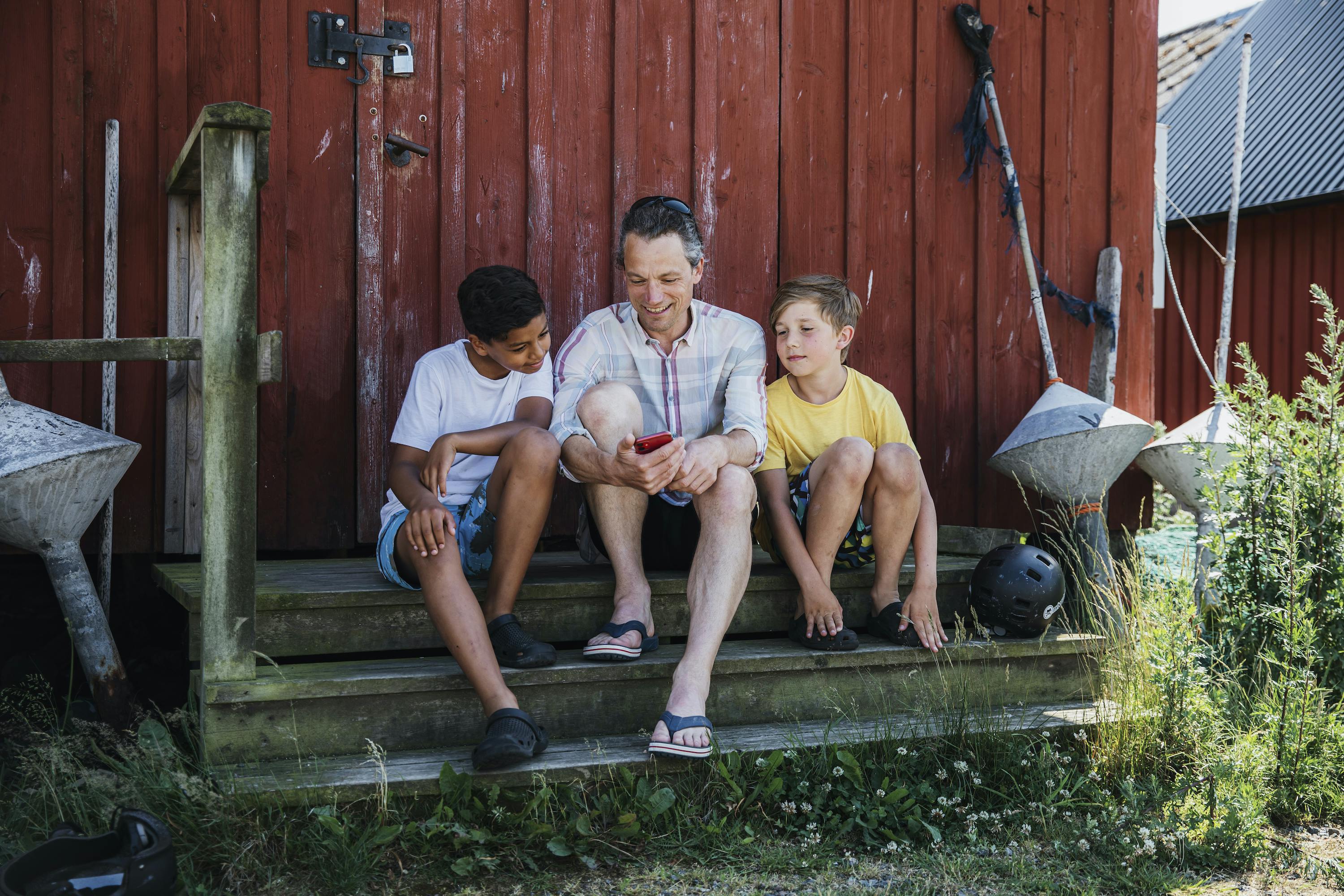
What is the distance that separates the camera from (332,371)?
3623mm

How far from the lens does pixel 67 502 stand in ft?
9.30

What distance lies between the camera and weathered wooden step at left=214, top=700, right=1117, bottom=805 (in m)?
2.39

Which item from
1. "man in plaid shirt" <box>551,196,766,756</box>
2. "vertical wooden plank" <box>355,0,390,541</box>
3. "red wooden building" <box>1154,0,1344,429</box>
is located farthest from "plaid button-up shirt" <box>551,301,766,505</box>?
"red wooden building" <box>1154,0,1344,429</box>

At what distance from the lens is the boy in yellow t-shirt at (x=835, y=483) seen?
121 inches

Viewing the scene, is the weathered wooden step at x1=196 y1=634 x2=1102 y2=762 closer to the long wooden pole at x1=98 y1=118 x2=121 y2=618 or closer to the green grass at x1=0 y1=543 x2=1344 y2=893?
the green grass at x1=0 y1=543 x2=1344 y2=893

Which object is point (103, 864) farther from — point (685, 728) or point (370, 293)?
point (370, 293)

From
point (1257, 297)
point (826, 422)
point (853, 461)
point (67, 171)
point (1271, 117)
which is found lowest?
point (853, 461)

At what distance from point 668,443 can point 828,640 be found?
0.82 metres

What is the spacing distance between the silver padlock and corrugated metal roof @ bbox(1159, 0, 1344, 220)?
31.4 ft

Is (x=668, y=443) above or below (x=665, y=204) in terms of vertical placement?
below

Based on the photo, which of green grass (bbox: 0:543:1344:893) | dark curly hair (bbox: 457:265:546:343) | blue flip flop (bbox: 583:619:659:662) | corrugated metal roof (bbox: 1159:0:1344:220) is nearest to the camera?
green grass (bbox: 0:543:1344:893)

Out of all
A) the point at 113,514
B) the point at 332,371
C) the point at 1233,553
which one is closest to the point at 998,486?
the point at 1233,553

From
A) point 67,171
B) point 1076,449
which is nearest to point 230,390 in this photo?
point 67,171

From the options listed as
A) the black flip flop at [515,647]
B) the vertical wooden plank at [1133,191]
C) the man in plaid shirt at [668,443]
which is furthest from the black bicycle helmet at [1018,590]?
the vertical wooden plank at [1133,191]
